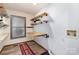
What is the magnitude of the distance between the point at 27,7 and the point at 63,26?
50 centimetres

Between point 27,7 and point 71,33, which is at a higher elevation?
point 27,7

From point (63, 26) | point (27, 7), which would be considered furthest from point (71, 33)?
point (27, 7)

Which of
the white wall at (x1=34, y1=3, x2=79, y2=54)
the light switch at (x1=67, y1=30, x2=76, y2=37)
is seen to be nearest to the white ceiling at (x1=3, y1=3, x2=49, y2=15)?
the white wall at (x1=34, y1=3, x2=79, y2=54)

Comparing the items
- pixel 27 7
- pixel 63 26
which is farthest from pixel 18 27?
pixel 63 26

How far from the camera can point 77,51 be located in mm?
1166

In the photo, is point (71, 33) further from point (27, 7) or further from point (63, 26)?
point (27, 7)

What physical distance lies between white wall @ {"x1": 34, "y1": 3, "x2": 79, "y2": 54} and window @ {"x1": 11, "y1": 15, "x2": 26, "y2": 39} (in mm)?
331

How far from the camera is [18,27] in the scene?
1.25 meters

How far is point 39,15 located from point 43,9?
9cm

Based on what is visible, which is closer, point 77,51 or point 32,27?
point 77,51

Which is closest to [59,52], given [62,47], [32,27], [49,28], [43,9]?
[62,47]

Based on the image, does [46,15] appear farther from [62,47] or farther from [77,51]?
[77,51]

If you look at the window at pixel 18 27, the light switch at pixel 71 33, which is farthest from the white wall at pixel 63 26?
the window at pixel 18 27
